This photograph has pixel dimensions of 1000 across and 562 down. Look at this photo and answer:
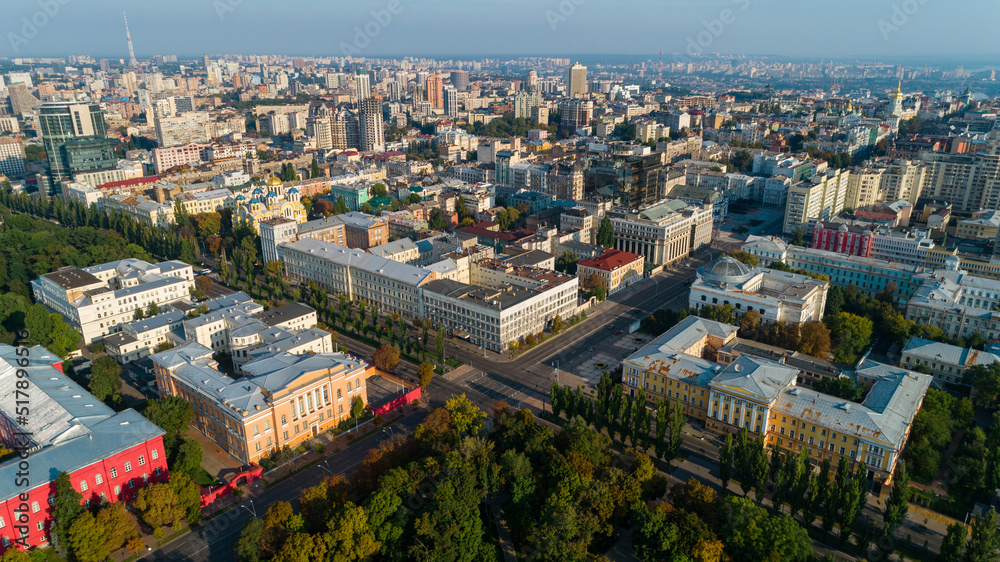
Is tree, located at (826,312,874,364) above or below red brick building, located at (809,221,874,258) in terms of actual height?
below

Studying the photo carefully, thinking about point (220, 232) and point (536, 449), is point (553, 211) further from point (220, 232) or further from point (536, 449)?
point (536, 449)

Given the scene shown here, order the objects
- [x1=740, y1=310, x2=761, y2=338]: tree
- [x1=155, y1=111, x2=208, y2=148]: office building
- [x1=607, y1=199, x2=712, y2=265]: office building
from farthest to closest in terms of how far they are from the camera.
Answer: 1. [x1=155, y1=111, x2=208, y2=148]: office building
2. [x1=607, y1=199, x2=712, y2=265]: office building
3. [x1=740, y1=310, x2=761, y2=338]: tree

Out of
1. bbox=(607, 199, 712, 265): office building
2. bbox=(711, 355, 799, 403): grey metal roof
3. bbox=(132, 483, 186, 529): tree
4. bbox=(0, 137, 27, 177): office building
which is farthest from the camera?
bbox=(0, 137, 27, 177): office building

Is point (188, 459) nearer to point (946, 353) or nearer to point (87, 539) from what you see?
point (87, 539)

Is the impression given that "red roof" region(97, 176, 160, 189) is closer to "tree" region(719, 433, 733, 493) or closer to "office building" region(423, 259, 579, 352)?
"office building" region(423, 259, 579, 352)

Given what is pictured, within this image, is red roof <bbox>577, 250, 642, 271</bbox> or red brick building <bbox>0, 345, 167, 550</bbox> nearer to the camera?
red brick building <bbox>0, 345, 167, 550</bbox>

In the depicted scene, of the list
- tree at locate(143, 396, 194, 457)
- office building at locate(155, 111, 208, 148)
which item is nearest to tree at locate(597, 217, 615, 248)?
tree at locate(143, 396, 194, 457)

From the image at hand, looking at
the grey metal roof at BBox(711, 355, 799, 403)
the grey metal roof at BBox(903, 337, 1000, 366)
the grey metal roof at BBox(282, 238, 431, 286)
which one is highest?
the grey metal roof at BBox(282, 238, 431, 286)
